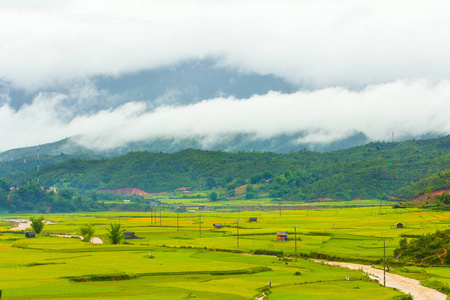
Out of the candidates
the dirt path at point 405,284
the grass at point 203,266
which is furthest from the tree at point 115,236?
the dirt path at point 405,284

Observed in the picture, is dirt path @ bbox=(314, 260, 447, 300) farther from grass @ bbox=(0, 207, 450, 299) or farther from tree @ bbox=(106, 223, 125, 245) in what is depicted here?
tree @ bbox=(106, 223, 125, 245)

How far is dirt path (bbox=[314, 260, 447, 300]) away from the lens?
178 ft

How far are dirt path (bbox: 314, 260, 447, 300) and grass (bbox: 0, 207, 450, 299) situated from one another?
1879mm

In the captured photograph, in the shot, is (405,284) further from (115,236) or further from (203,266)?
(115,236)

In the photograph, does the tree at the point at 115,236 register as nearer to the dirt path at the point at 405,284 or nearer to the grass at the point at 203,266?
the grass at the point at 203,266

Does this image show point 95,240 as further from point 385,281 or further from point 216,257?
point 385,281

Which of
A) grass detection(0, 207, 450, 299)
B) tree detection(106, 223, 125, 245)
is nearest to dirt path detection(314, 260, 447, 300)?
grass detection(0, 207, 450, 299)

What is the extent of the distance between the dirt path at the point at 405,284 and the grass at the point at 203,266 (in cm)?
188

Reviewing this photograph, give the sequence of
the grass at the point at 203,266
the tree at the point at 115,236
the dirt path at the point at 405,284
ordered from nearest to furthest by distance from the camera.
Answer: the grass at the point at 203,266
the dirt path at the point at 405,284
the tree at the point at 115,236

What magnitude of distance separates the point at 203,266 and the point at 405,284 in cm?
2158

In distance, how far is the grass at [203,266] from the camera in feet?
168

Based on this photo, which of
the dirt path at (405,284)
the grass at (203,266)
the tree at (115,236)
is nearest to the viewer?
the grass at (203,266)

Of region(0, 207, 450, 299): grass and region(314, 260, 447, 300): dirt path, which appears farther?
region(314, 260, 447, 300): dirt path

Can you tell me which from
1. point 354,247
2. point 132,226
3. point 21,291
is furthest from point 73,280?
point 132,226
